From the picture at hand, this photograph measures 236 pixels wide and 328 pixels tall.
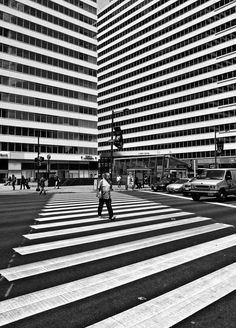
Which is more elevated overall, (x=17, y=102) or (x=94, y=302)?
(x=17, y=102)

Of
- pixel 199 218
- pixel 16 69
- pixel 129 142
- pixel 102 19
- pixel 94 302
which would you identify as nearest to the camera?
pixel 94 302

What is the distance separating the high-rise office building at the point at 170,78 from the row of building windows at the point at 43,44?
20492 mm

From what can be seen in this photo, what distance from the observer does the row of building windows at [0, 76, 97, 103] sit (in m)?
48.0

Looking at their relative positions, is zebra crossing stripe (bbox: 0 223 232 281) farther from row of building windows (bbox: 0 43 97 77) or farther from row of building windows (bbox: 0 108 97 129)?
row of building windows (bbox: 0 43 97 77)

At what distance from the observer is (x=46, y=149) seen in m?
53.1

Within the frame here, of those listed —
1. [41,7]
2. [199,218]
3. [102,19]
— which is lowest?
[199,218]

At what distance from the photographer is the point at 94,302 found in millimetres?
3939

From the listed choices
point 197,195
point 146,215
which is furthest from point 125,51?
point 146,215

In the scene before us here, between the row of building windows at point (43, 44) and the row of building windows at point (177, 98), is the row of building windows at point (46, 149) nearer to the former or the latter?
the row of building windows at point (43, 44)

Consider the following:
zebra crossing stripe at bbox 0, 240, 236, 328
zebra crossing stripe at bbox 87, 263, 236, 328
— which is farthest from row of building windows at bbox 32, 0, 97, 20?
zebra crossing stripe at bbox 87, 263, 236, 328

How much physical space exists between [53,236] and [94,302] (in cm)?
416

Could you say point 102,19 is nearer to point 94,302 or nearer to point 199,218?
point 199,218

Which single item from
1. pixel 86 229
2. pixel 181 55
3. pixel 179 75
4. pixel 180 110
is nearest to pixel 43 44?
pixel 179 75

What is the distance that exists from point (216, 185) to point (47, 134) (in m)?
41.5
